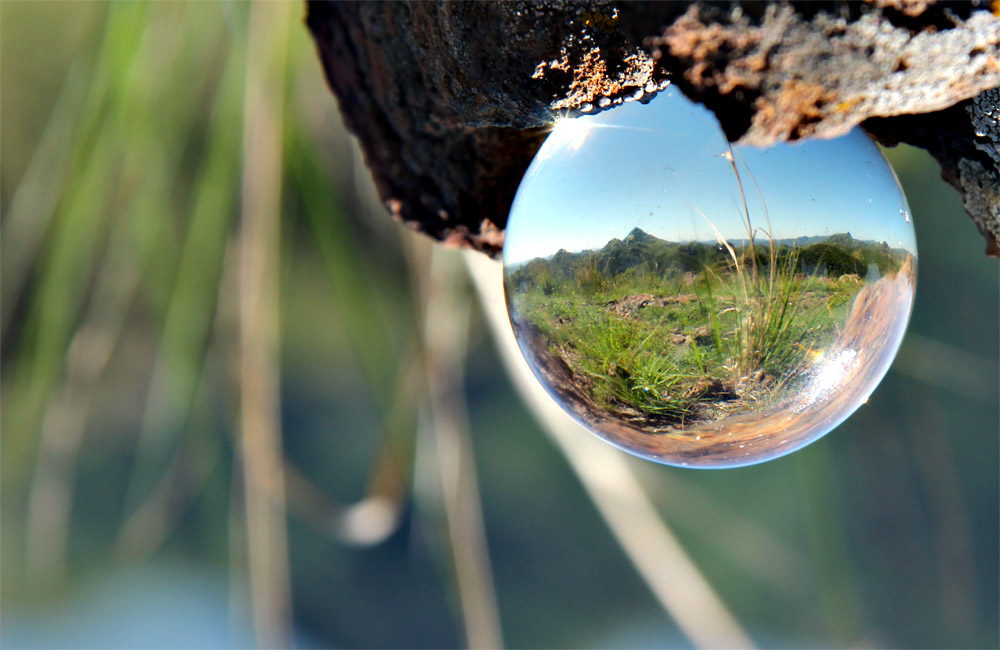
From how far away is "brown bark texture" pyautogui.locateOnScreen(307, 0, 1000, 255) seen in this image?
17 centimetres

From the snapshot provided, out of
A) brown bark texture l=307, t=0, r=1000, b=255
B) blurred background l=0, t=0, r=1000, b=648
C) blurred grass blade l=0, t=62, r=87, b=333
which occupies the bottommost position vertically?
blurred background l=0, t=0, r=1000, b=648

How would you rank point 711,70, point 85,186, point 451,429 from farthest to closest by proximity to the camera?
point 451,429, point 85,186, point 711,70

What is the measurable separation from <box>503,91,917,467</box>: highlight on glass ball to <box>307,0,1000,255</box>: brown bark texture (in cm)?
Result: 2

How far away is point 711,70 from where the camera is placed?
0.18 metres

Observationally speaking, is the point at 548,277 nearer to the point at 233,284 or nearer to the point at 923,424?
the point at 233,284

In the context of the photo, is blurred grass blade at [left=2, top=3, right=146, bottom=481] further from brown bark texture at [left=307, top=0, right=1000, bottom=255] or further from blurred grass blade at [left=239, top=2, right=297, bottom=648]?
brown bark texture at [left=307, top=0, right=1000, bottom=255]

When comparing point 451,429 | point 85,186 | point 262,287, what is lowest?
point 451,429

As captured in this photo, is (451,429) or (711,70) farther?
(451,429)

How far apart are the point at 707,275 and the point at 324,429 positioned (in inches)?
48.9

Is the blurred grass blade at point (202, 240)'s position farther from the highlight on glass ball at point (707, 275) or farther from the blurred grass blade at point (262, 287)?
the highlight on glass ball at point (707, 275)

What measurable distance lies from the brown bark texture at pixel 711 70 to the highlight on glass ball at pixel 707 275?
19 millimetres

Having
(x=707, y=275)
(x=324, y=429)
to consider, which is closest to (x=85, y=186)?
(x=707, y=275)

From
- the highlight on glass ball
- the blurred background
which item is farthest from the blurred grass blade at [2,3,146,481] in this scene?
the highlight on glass ball

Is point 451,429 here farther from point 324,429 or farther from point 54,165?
point 324,429
